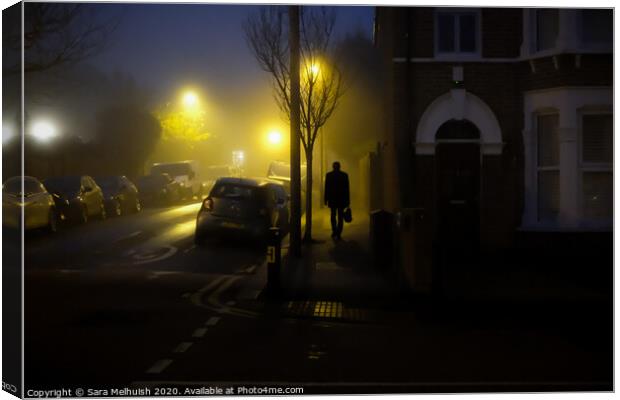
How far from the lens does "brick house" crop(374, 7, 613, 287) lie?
1006cm

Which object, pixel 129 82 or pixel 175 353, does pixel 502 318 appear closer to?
pixel 175 353

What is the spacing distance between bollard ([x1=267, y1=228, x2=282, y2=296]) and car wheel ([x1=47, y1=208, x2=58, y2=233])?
9.70 ft

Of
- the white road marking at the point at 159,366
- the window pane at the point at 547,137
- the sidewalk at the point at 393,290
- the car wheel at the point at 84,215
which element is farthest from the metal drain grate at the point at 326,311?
the window pane at the point at 547,137

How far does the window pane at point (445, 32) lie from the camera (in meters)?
13.7

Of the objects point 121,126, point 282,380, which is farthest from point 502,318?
point 121,126

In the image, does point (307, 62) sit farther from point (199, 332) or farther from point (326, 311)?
point (199, 332)

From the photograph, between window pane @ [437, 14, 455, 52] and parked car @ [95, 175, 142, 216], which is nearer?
parked car @ [95, 175, 142, 216]

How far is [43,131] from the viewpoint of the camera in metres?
7.78

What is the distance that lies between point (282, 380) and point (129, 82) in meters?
2.93

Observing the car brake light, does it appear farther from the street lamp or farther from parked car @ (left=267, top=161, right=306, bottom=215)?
the street lamp

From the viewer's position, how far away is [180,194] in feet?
33.0

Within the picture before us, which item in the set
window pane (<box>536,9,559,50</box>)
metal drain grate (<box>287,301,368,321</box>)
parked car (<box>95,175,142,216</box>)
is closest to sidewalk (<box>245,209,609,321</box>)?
metal drain grate (<box>287,301,368,321</box>)

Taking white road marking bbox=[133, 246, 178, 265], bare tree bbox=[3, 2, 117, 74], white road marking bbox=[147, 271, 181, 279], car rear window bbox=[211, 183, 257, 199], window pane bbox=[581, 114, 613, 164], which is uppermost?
bare tree bbox=[3, 2, 117, 74]

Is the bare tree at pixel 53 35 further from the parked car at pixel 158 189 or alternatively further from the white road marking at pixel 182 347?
the white road marking at pixel 182 347
